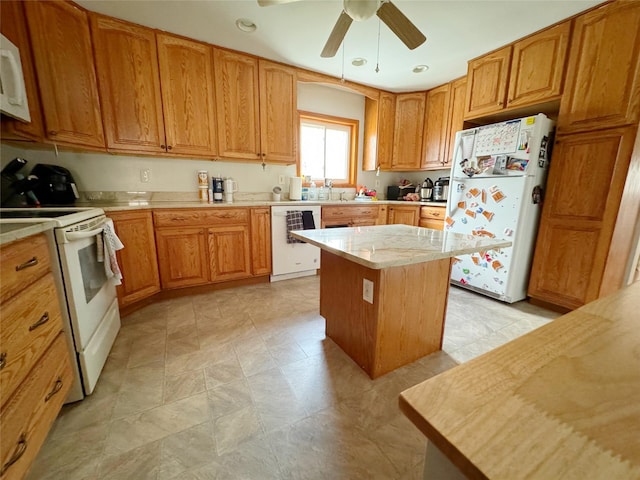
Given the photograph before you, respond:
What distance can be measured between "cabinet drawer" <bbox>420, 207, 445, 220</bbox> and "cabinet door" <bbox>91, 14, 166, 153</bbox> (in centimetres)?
303

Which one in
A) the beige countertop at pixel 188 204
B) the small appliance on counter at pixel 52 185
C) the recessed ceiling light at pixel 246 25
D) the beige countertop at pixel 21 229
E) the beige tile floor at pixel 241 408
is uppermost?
the recessed ceiling light at pixel 246 25

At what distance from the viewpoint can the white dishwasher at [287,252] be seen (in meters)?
2.80

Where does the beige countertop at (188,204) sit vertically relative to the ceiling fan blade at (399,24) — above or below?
below

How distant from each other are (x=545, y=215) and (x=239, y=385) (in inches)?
109

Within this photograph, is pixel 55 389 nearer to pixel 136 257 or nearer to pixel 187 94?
pixel 136 257

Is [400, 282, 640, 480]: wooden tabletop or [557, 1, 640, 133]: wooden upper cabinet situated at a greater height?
[557, 1, 640, 133]: wooden upper cabinet

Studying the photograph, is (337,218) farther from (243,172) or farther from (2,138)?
(2,138)

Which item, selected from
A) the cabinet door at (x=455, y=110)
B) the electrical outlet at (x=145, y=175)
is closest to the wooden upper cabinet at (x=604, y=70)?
the cabinet door at (x=455, y=110)

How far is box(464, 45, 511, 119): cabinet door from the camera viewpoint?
8.16ft

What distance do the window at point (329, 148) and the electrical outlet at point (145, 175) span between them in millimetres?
1677

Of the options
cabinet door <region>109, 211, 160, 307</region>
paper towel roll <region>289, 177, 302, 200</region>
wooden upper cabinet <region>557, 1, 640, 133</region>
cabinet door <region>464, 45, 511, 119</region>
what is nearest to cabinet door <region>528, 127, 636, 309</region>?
wooden upper cabinet <region>557, 1, 640, 133</region>

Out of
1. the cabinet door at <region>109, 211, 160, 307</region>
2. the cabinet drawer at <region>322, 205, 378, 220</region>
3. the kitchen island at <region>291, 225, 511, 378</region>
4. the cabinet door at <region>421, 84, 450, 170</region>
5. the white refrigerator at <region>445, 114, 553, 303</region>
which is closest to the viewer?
the kitchen island at <region>291, 225, 511, 378</region>

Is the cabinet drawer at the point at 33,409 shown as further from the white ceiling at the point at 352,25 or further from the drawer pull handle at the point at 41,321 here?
the white ceiling at the point at 352,25

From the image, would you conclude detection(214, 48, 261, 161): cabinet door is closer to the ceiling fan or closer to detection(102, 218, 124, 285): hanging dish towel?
the ceiling fan
